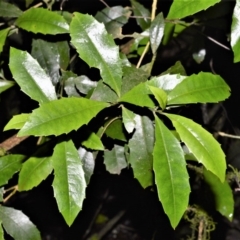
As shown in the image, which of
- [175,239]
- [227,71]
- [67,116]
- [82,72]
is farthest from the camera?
[175,239]

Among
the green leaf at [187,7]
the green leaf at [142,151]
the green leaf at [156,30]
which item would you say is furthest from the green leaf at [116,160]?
the green leaf at [187,7]

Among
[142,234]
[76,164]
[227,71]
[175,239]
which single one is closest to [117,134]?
[76,164]

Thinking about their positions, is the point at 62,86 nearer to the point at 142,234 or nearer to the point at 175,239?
the point at 175,239

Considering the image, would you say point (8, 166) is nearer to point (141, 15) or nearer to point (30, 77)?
point (30, 77)

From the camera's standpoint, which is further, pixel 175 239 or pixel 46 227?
pixel 46 227

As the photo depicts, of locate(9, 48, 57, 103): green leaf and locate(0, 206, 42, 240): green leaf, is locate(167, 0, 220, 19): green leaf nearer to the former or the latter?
locate(9, 48, 57, 103): green leaf

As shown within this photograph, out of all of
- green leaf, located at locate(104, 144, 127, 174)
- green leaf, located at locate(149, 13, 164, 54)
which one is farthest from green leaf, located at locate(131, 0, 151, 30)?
green leaf, located at locate(104, 144, 127, 174)

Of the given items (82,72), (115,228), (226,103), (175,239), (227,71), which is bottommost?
(115,228)
